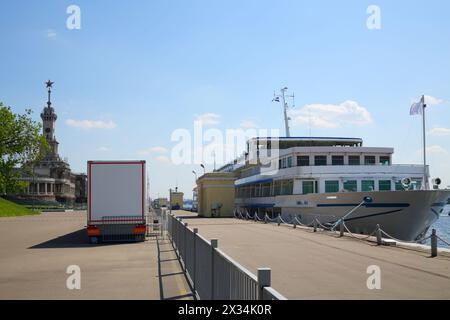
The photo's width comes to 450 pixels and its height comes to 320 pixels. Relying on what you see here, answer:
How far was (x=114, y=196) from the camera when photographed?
67.7 feet

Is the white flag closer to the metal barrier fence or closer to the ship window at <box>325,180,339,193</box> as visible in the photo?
the ship window at <box>325,180,339,193</box>

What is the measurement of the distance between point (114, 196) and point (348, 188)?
16604mm

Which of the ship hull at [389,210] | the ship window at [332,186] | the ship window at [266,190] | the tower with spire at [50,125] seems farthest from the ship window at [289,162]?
the tower with spire at [50,125]

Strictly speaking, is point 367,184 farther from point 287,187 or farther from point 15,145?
point 15,145

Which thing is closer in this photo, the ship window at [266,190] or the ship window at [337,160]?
the ship window at [337,160]

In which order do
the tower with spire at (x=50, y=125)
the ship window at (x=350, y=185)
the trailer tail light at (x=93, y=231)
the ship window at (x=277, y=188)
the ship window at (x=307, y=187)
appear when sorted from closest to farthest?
the trailer tail light at (x=93, y=231) → the ship window at (x=350, y=185) → the ship window at (x=307, y=187) → the ship window at (x=277, y=188) → the tower with spire at (x=50, y=125)

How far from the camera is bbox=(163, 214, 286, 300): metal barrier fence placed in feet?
15.3

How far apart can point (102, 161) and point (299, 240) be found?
9170 millimetres

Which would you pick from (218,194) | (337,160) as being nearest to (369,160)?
(337,160)

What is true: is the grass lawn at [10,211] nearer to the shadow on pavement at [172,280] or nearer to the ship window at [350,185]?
the ship window at [350,185]

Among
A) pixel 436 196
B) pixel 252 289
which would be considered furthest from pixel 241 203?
pixel 252 289

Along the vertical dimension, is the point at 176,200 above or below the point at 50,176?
below

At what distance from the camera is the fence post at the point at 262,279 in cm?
463
